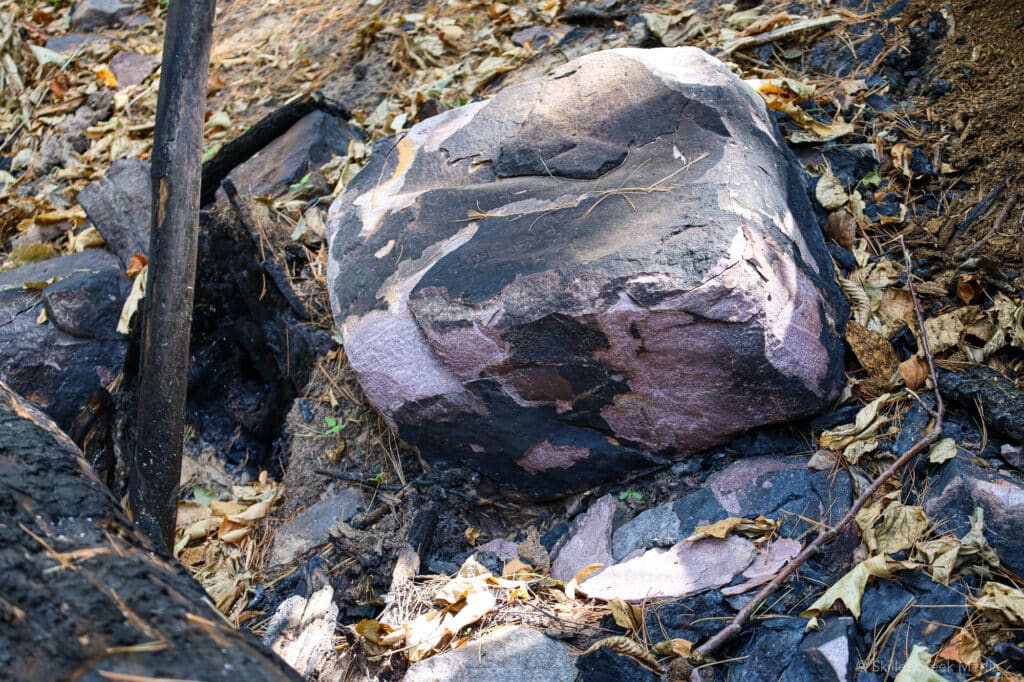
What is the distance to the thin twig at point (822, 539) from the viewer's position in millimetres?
1840

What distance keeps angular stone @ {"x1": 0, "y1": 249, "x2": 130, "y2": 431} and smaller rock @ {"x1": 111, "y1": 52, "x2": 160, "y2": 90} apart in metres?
2.25

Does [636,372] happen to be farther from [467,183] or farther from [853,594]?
[467,183]

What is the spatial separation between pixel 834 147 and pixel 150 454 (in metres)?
2.59

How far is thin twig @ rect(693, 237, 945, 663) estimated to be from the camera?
184 cm

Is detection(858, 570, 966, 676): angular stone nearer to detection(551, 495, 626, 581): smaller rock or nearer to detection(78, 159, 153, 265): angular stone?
detection(551, 495, 626, 581): smaller rock

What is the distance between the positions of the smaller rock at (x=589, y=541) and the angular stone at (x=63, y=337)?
1965 millimetres

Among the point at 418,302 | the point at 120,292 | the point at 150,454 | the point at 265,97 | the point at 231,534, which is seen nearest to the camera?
the point at 418,302

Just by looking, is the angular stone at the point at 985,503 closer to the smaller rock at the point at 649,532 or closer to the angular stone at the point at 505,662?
the smaller rock at the point at 649,532

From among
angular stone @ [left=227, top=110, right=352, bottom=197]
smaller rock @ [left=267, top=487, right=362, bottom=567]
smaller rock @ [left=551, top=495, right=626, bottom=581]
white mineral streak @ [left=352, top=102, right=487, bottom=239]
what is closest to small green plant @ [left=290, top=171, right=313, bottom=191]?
angular stone @ [left=227, top=110, right=352, bottom=197]

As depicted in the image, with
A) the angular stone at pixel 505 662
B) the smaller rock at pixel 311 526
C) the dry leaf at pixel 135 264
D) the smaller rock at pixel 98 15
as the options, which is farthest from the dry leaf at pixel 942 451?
the smaller rock at pixel 98 15

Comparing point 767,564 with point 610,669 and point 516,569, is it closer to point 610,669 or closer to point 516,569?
point 610,669

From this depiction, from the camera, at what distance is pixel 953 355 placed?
2.35m

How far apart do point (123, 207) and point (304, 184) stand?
83cm

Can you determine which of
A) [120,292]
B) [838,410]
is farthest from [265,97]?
[838,410]
